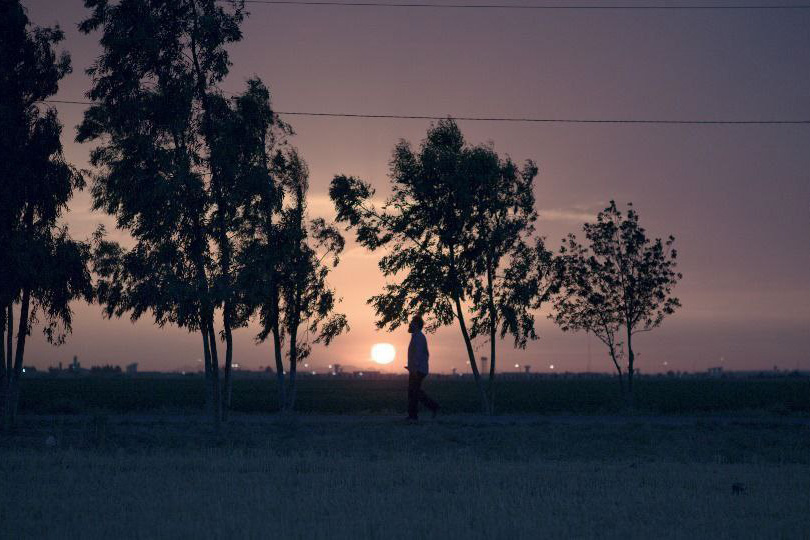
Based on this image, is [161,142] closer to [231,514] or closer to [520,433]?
[520,433]

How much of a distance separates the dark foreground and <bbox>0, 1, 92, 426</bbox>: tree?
3.11 meters

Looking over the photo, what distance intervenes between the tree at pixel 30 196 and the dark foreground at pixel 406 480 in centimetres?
311

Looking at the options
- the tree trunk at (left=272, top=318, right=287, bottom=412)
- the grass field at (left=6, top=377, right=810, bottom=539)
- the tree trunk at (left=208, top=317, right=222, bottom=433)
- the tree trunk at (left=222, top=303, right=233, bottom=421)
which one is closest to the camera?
the grass field at (left=6, top=377, right=810, bottom=539)

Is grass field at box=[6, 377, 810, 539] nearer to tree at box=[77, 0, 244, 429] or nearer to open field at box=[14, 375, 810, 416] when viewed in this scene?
tree at box=[77, 0, 244, 429]

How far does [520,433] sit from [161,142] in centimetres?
1140

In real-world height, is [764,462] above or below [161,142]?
below

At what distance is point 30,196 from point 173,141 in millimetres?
4062

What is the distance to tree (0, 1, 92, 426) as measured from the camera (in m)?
24.3

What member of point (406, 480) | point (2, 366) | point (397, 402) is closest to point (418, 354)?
point (406, 480)

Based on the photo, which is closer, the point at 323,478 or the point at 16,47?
the point at 323,478

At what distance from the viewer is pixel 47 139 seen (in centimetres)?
2528

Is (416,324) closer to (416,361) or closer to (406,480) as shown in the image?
(416,361)

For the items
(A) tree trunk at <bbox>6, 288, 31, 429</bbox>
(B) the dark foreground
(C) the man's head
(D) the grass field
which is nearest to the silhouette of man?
(C) the man's head

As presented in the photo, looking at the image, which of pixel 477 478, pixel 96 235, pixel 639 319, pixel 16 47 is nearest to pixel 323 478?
pixel 477 478
